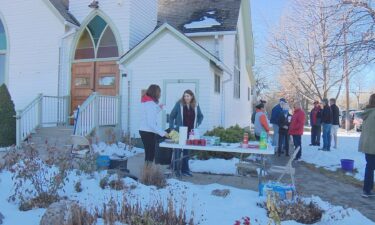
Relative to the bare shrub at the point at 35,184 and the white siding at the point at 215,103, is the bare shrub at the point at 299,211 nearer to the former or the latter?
the bare shrub at the point at 35,184

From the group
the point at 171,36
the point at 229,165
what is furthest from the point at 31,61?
the point at 229,165

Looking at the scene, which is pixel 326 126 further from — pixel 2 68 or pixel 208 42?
pixel 2 68

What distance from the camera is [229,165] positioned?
28.2ft

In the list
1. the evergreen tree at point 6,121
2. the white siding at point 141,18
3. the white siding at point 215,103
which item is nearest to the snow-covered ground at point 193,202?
the white siding at point 215,103

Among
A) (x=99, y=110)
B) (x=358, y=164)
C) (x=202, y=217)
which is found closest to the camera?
(x=202, y=217)

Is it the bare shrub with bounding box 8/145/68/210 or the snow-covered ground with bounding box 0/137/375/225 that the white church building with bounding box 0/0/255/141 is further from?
the bare shrub with bounding box 8/145/68/210

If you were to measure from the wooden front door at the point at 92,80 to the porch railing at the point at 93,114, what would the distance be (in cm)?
124

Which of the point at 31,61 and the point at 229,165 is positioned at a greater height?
the point at 31,61

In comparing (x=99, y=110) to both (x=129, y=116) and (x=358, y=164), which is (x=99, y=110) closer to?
(x=129, y=116)

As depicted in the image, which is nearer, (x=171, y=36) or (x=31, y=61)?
(x=171, y=36)

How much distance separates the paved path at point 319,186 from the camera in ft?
19.3

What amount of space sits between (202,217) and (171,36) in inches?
331

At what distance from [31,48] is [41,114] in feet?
10.4

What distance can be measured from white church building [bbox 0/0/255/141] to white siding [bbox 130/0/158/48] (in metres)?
0.04
